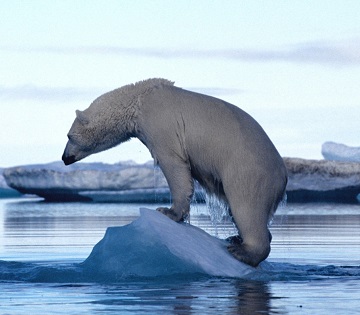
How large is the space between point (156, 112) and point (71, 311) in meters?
3.07

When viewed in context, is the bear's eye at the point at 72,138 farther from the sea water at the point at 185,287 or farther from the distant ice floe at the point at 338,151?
the distant ice floe at the point at 338,151

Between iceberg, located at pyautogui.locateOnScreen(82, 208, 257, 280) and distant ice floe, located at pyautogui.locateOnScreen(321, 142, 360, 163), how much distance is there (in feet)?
85.5

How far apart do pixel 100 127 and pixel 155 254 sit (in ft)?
5.04

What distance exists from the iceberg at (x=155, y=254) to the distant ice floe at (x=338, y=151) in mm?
26067

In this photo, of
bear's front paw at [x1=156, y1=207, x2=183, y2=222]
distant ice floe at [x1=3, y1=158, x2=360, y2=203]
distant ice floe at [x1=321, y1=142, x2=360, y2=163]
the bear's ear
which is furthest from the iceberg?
distant ice floe at [x1=321, y1=142, x2=360, y2=163]

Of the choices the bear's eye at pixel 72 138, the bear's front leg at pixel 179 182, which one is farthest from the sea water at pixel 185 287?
the bear's eye at pixel 72 138

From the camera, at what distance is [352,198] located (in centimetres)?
3095

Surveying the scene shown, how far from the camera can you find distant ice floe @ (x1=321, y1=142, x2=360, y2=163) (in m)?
33.3

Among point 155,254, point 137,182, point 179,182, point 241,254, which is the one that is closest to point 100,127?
point 179,182

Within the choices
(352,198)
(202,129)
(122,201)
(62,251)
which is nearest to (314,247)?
(62,251)

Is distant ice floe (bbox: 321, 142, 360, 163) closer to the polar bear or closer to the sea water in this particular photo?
the sea water

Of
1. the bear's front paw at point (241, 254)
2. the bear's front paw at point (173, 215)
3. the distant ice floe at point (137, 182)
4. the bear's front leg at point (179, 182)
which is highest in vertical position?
the distant ice floe at point (137, 182)

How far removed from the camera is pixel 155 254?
7262 millimetres

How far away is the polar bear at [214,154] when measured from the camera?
773 cm
